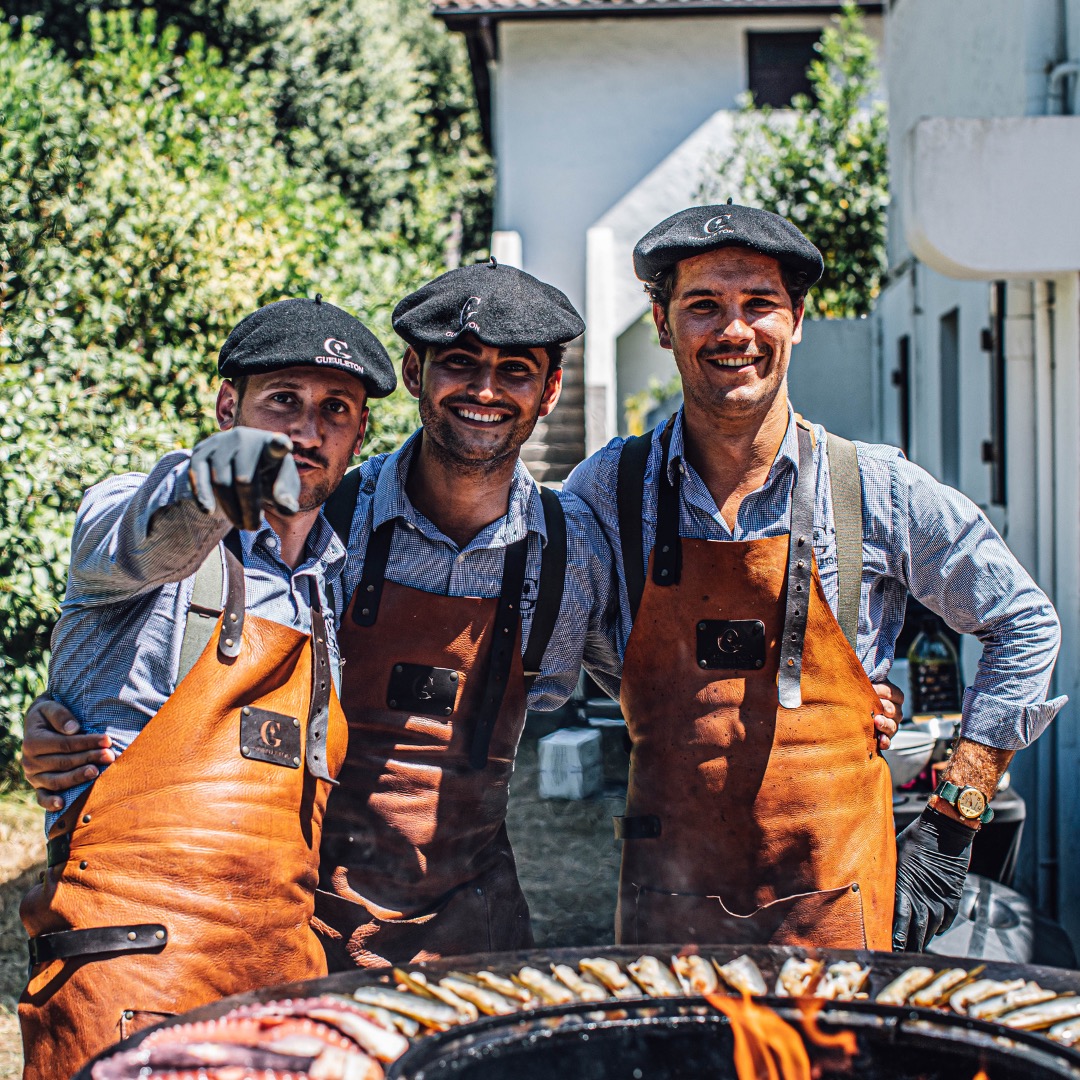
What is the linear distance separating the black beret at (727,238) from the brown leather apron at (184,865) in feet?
4.14

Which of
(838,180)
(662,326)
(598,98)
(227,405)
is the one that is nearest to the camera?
(227,405)

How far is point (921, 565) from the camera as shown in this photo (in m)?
2.95

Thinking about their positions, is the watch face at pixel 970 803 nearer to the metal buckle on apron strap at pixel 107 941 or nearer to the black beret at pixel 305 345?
the black beret at pixel 305 345

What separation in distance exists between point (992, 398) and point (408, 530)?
436cm

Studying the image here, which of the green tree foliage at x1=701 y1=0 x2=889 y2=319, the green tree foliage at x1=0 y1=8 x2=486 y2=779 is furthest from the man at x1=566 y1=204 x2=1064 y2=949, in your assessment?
the green tree foliage at x1=701 y1=0 x2=889 y2=319

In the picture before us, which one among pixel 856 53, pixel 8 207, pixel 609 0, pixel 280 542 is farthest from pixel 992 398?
pixel 609 0

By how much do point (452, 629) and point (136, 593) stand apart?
810 millimetres

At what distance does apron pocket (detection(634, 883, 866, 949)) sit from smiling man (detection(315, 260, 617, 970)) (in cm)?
41

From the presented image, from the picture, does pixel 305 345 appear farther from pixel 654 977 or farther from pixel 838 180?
pixel 838 180

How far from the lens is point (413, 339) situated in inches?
115

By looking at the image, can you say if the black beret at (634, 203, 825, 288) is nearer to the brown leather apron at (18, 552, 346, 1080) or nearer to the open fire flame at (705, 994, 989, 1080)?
the brown leather apron at (18, 552, 346, 1080)

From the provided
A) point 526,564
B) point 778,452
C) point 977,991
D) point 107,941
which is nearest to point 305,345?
point 526,564

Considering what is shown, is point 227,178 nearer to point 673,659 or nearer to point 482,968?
point 673,659

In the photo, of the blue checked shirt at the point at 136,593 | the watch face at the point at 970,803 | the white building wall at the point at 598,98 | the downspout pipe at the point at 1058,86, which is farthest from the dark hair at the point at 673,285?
the white building wall at the point at 598,98
